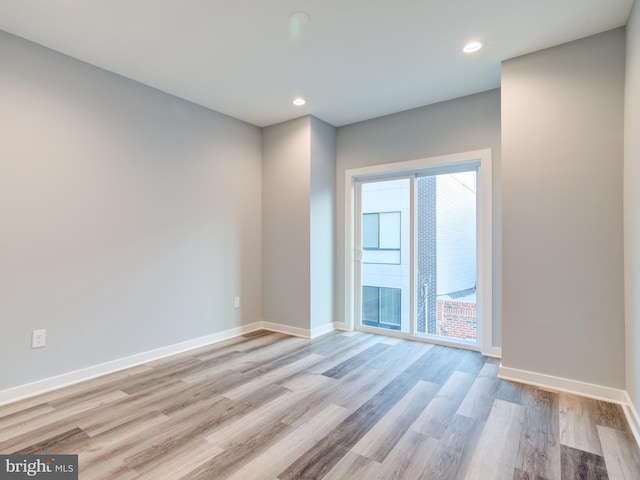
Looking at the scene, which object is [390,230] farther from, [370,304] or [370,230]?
[370,304]

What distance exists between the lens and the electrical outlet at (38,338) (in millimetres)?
2441

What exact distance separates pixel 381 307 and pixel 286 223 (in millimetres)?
1552

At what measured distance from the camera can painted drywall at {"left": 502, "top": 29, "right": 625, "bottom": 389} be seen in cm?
233

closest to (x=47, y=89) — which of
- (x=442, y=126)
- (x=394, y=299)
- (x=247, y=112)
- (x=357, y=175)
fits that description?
(x=247, y=112)

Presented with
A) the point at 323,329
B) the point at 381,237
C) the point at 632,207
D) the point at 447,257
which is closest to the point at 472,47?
the point at 632,207

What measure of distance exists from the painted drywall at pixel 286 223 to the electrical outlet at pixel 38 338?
224 centimetres

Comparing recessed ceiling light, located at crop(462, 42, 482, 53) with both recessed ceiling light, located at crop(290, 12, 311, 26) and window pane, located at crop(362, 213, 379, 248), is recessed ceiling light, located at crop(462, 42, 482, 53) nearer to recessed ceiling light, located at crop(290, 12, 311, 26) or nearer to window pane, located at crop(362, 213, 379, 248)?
recessed ceiling light, located at crop(290, 12, 311, 26)

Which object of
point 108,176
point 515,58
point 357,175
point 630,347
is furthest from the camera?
point 357,175

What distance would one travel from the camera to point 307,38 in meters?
2.44

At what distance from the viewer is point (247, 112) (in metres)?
3.82

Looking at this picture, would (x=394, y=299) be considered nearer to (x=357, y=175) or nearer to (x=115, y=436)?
(x=357, y=175)

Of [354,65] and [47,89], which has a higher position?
[354,65]

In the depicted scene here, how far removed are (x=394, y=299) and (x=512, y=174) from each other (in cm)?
193

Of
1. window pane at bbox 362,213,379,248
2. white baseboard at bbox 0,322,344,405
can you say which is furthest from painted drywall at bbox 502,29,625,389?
white baseboard at bbox 0,322,344,405
